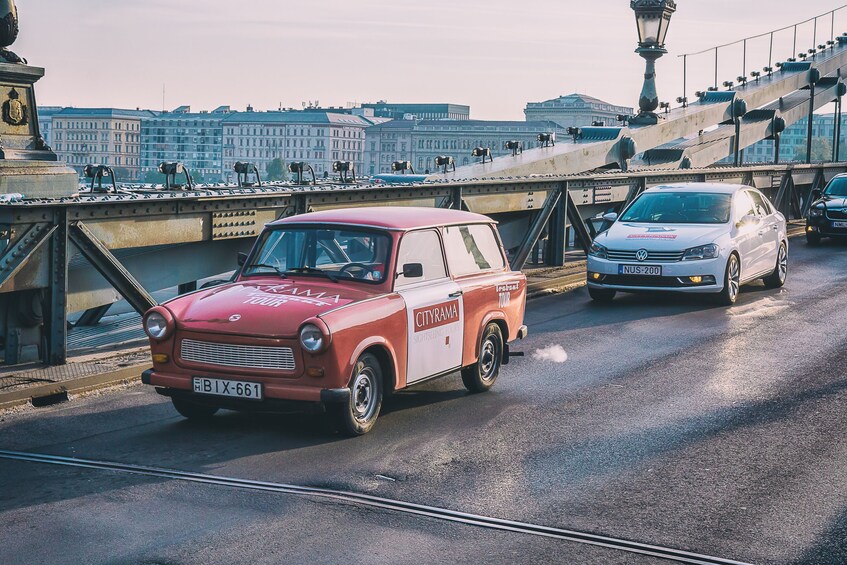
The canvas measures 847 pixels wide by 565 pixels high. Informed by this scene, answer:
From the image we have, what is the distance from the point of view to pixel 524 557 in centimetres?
555

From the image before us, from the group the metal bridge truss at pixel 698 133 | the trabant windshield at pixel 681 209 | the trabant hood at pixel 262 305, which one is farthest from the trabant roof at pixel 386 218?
the metal bridge truss at pixel 698 133

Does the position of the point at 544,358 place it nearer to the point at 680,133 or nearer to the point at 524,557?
the point at 524,557

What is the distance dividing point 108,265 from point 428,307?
313cm

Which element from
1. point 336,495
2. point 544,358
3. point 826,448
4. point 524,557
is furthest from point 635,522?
point 544,358

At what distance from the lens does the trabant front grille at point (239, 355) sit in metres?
7.72

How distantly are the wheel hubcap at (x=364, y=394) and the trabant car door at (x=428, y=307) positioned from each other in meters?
0.44

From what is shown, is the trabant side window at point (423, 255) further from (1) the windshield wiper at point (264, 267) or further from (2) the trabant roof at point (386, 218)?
(1) the windshield wiper at point (264, 267)

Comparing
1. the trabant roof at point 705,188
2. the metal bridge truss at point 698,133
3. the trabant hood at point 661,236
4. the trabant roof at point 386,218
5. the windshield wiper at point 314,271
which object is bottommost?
the windshield wiper at point 314,271

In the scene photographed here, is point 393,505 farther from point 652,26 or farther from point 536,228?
point 652,26

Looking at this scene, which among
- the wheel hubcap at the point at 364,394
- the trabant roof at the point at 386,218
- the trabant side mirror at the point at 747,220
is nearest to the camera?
the wheel hubcap at the point at 364,394

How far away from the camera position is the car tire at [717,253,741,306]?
15.1 m

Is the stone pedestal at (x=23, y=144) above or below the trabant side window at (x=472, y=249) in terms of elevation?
above

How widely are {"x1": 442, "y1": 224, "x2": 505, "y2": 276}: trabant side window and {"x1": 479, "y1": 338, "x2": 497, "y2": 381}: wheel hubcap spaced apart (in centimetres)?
60

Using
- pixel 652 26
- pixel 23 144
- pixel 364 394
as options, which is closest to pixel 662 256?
pixel 364 394
